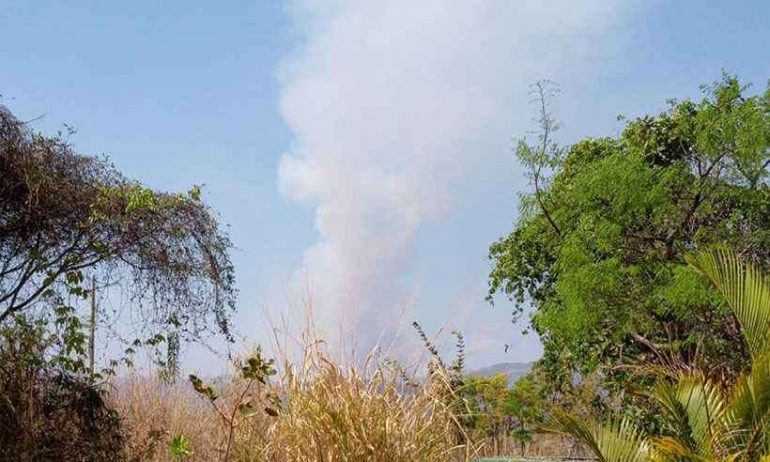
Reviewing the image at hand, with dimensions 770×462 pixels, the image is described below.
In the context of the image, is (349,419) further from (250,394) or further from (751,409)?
(751,409)

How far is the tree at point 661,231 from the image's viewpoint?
811 centimetres

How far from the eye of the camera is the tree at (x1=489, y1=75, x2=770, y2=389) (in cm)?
811

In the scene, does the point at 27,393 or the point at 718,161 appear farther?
the point at 718,161

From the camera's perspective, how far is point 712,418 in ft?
15.7

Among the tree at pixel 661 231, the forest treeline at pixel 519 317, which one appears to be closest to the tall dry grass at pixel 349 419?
the forest treeline at pixel 519 317

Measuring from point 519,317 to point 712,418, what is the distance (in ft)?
19.9

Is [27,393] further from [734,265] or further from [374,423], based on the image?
[734,265]

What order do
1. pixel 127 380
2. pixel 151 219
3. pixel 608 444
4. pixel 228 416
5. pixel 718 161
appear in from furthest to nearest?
pixel 718 161, pixel 127 380, pixel 151 219, pixel 228 416, pixel 608 444

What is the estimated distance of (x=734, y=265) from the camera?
207 inches

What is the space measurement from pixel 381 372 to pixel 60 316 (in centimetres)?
228

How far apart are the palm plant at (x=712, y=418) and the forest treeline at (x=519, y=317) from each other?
0.01 meters

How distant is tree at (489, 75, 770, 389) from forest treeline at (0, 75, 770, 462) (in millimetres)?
19

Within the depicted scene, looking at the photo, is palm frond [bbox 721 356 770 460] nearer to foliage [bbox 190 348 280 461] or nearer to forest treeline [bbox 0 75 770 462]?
forest treeline [bbox 0 75 770 462]

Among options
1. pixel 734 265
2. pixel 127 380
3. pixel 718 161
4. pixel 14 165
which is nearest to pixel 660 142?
pixel 718 161
